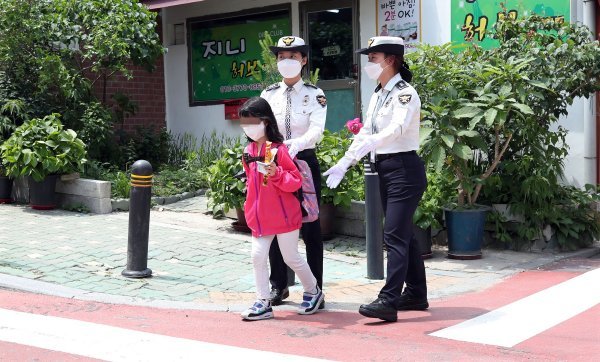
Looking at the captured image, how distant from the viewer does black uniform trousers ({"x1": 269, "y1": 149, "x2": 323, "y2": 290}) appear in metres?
5.86

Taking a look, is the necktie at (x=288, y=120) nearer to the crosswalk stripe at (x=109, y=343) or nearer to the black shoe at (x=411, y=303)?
the black shoe at (x=411, y=303)

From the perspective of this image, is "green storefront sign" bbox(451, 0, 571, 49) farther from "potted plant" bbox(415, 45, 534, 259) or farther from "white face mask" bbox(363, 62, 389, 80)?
"white face mask" bbox(363, 62, 389, 80)

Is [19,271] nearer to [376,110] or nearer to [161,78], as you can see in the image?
[376,110]

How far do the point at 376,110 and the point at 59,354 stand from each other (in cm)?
270

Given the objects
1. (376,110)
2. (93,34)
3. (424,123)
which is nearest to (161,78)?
(93,34)

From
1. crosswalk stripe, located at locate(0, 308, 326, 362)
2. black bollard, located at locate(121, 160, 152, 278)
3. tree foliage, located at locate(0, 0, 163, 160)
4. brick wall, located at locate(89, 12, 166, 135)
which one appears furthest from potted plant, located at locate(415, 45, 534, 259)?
brick wall, located at locate(89, 12, 166, 135)

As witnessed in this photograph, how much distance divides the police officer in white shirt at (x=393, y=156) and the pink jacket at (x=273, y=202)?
313mm

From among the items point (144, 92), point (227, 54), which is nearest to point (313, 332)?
point (227, 54)

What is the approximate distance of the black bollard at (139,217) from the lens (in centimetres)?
661

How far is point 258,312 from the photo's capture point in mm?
5457

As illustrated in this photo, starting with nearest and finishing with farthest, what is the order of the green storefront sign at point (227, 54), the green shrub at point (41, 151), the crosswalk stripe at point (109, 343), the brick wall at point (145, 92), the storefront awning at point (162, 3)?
the crosswalk stripe at point (109, 343)
the green shrub at point (41, 151)
the storefront awning at point (162, 3)
the green storefront sign at point (227, 54)
the brick wall at point (145, 92)

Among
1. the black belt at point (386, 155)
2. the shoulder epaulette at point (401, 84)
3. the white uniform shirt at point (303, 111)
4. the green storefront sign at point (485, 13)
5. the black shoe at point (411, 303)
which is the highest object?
the green storefront sign at point (485, 13)

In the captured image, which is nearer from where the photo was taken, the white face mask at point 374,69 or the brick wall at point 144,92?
the white face mask at point 374,69

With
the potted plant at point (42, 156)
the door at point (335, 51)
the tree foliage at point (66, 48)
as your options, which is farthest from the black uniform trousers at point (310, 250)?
the tree foliage at point (66, 48)
